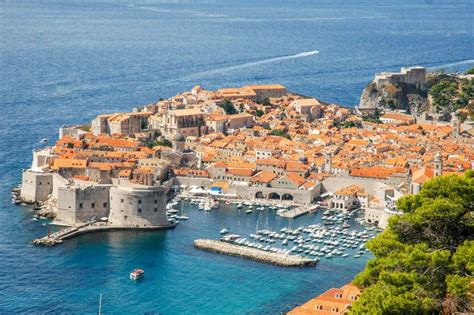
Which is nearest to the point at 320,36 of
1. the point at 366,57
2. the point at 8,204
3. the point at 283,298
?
the point at 366,57

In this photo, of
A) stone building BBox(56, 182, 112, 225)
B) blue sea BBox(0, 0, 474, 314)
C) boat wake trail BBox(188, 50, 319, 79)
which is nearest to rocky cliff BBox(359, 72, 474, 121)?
blue sea BBox(0, 0, 474, 314)

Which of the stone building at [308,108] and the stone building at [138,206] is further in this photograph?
the stone building at [308,108]

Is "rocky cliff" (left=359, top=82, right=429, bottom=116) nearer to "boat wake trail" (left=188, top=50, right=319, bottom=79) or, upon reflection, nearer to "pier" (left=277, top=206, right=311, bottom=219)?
"boat wake trail" (left=188, top=50, right=319, bottom=79)

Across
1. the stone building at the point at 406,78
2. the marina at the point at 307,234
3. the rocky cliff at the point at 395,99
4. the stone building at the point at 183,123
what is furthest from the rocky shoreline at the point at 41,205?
the stone building at the point at 406,78

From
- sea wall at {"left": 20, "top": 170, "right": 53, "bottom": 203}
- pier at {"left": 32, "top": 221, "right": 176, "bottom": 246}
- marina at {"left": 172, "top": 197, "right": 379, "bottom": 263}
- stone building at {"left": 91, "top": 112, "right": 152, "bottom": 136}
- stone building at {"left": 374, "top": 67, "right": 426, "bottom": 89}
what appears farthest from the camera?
stone building at {"left": 374, "top": 67, "right": 426, "bottom": 89}

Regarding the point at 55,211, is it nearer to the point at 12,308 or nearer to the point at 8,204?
the point at 8,204

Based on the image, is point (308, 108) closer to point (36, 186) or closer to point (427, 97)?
point (427, 97)

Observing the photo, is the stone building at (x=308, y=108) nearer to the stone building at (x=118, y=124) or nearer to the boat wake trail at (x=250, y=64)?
the stone building at (x=118, y=124)
